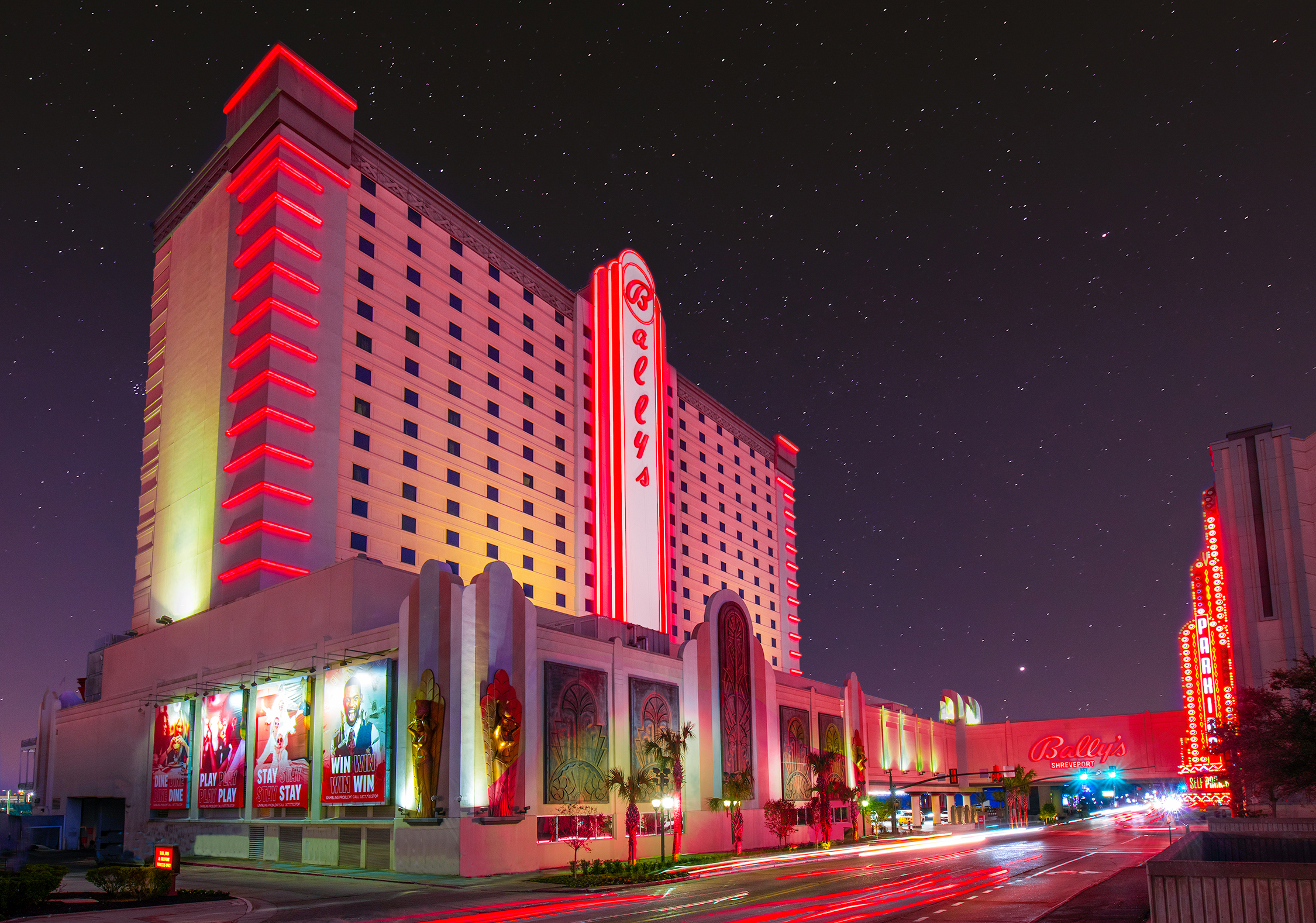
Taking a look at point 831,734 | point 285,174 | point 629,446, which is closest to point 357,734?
point 285,174

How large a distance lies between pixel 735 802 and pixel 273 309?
44.0 metres

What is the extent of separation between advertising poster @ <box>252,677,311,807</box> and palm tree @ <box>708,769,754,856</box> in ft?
80.7

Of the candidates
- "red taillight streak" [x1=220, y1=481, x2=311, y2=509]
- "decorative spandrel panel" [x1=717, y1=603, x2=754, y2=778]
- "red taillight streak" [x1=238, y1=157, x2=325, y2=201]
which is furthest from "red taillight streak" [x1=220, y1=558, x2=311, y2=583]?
"decorative spandrel panel" [x1=717, y1=603, x2=754, y2=778]

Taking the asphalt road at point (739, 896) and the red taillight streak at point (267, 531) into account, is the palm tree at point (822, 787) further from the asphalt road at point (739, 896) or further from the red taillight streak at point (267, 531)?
the red taillight streak at point (267, 531)

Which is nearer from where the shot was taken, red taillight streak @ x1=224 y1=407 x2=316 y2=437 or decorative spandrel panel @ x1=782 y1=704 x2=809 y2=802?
red taillight streak @ x1=224 y1=407 x2=316 y2=437

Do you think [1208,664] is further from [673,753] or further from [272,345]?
[272,345]

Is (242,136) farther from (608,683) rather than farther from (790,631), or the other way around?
(790,631)

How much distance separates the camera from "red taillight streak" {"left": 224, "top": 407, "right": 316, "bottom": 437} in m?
64.5

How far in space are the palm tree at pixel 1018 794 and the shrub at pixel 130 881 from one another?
93.0 metres

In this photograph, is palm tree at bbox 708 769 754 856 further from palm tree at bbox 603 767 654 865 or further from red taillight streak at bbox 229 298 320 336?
red taillight streak at bbox 229 298 320 336

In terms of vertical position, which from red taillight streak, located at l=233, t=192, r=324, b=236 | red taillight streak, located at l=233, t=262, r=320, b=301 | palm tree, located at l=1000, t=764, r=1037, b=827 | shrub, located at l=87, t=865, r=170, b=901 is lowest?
palm tree, located at l=1000, t=764, r=1037, b=827

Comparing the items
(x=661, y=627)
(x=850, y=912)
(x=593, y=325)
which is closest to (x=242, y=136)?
(x=593, y=325)

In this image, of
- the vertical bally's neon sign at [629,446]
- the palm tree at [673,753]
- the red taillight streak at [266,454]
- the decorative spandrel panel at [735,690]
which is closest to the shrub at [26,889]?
the palm tree at [673,753]

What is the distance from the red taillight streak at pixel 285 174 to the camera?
69188 millimetres
